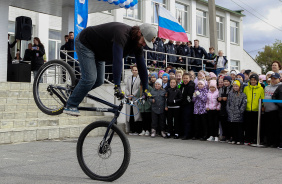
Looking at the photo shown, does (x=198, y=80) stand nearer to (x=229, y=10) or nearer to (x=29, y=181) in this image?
(x=29, y=181)

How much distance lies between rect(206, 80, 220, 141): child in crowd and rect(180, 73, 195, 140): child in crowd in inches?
23.1

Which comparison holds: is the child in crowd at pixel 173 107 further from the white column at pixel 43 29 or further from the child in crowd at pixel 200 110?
the white column at pixel 43 29

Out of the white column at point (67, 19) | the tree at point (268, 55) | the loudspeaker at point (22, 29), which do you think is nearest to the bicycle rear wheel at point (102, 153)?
the loudspeaker at point (22, 29)

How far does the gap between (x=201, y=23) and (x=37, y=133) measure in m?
27.1

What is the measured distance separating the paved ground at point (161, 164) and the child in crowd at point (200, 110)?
1.32 meters

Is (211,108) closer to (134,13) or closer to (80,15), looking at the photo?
(80,15)

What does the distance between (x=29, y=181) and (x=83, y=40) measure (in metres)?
2.16

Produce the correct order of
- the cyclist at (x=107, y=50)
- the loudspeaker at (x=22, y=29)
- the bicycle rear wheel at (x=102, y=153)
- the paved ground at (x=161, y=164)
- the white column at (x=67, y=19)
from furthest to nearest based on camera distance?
the white column at (x=67, y=19), the loudspeaker at (x=22, y=29), the paved ground at (x=161, y=164), the bicycle rear wheel at (x=102, y=153), the cyclist at (x=107, y=50)

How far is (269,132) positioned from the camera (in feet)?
33.4

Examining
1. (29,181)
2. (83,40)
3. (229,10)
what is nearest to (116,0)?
(83,40)

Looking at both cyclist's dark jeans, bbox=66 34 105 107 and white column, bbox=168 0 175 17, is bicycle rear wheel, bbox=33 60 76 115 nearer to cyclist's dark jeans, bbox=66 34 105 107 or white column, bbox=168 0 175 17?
cyclist's dark jeans, bbox=66 34 105 107

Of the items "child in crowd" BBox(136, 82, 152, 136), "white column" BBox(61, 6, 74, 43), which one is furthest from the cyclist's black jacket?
"white column" BBox(61, 6, 74, 43)

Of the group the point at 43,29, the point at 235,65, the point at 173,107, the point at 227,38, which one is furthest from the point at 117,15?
the point at 235,65

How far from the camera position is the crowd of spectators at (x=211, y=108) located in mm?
10219
